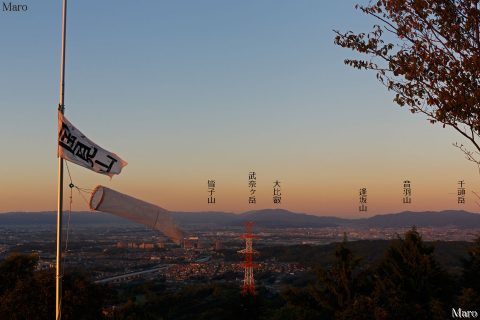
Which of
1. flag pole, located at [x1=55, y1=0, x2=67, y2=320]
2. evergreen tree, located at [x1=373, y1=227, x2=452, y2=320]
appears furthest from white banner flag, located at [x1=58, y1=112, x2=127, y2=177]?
evergreen tree, located at [x1=373, y1=227, x2=452, y2=320]

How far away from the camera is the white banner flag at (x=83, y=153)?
10008 mm

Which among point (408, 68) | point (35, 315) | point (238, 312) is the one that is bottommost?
point (238, 312)

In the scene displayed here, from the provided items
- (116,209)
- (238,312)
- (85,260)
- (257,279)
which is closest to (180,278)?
(257,279)

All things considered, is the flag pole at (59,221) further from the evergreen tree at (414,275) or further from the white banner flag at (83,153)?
the evergreen tree at (414,275)

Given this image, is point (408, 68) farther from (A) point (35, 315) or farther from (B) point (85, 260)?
(B) point (85, 260)

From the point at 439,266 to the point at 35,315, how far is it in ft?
58.3

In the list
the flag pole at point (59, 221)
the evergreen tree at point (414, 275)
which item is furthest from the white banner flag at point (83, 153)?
the evergreen tree at point (414, 275)

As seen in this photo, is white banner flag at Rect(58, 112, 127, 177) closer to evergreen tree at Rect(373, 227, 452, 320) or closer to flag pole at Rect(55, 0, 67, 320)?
flag pole at Rect(55, 0, 67, 320)

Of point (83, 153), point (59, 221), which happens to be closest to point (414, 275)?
point (83, 153)

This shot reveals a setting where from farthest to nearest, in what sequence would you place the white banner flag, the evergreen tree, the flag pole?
the evergreen tree < the white banner flag < the flag pole

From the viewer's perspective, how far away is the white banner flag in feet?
32.8

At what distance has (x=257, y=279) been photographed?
89562mm

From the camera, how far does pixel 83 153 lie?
10078 millimetres

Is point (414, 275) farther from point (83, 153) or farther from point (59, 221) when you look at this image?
point (59, 221)
